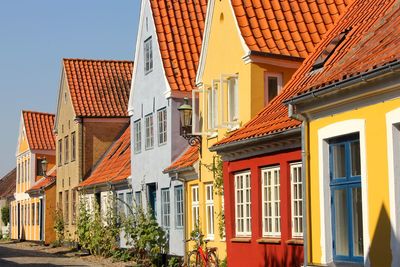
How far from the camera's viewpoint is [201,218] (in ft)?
83.6

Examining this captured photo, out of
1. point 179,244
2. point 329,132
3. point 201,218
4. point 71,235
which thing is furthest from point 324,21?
point 71,235

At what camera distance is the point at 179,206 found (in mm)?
28125

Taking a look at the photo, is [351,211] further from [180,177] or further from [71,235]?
[71,235]

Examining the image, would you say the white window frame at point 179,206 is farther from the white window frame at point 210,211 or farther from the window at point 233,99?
the window at point 233,99

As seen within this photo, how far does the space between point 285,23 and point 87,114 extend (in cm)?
2062

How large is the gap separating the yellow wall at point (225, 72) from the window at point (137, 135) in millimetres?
5986

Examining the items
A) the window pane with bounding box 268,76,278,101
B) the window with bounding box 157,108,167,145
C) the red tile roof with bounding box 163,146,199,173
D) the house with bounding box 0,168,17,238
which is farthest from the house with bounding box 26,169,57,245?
the window pane with bounding box 268,76,278,101

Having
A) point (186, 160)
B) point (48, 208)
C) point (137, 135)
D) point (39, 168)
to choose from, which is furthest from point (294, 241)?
point (39, 168)

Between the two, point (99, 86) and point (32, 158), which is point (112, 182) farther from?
point (32, 158)

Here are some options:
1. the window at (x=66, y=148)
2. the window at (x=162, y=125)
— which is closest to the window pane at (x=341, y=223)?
the window at (x=162, y=125)

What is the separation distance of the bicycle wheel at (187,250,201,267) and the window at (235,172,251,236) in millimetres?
3319

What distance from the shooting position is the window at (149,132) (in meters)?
31.0

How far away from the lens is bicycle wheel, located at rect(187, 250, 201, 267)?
23538mm

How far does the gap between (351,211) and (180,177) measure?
44.6ft
